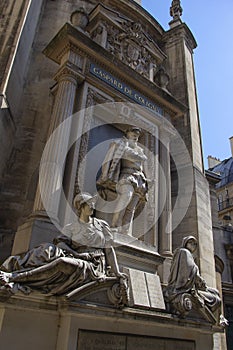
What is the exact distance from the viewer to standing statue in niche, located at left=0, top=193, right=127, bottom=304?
14.4ft

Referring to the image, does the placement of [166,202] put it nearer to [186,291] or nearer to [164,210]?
[164,210]

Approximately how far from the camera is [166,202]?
29.8 ft

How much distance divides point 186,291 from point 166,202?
11.0 ft

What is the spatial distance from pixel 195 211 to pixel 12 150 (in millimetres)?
5958

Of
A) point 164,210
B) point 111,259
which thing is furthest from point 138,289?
point 164,210

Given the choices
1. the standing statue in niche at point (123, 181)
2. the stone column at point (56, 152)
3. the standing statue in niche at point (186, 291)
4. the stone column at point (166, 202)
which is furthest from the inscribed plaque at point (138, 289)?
the stone column at point (166, 202)

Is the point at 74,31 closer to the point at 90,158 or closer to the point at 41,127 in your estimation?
the point at 41,127

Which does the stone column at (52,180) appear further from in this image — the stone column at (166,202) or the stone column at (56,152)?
the stone column at (166,202)

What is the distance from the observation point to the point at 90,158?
7.92m

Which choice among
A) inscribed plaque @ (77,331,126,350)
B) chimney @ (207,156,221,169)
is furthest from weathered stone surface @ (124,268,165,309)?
chimney @ (207,156,221,169)

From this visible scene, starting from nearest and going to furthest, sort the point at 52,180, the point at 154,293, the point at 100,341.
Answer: the point at 100,341 < the point at 154,293 < the point at 52,180

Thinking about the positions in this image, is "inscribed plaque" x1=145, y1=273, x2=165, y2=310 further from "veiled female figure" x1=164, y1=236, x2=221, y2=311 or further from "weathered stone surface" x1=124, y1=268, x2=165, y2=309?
"veiled female figure" x1=164, y1=236, x2=221, y2=311

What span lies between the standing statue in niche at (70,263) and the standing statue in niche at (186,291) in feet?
4.44

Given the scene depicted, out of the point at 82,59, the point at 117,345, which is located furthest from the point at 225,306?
the point at 82,59
